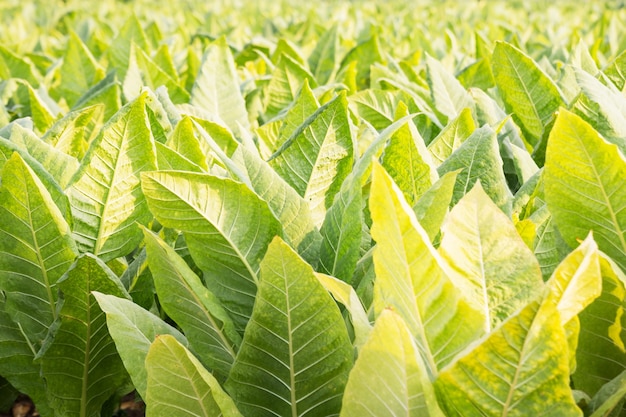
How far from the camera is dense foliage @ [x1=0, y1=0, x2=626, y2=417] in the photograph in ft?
3.62

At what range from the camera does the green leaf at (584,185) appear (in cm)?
134

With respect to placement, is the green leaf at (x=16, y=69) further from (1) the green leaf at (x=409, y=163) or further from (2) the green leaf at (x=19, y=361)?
(1) the green leaf at (x=409, y=163)

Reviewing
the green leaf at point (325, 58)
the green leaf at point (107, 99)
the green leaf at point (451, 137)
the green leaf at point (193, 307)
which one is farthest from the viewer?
the green leaf at point (325, 58)

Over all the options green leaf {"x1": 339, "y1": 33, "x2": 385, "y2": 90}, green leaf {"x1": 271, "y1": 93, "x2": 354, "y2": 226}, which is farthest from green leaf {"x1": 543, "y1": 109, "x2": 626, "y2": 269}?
green leaf {"x1": 339, "y1": 33, "x2": 385, "y2": 90}

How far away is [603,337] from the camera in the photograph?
136 cm

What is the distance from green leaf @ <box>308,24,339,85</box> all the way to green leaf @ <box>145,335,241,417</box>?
3.12 m

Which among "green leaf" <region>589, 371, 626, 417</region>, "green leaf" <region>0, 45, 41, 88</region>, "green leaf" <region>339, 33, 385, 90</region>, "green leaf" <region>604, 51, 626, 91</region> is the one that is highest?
"green leaf" <region>0, 45, 41, 88</region>

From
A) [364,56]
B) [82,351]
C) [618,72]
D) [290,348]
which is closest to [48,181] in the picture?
[82,351]

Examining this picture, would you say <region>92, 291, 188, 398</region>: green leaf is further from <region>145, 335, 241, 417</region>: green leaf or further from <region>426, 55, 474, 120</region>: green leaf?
<region>426, 55, 474, 120</region>: green leaf

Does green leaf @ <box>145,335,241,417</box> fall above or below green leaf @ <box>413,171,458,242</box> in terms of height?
below

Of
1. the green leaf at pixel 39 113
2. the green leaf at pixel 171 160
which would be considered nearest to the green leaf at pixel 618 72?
the green leaf at pixel 171 160

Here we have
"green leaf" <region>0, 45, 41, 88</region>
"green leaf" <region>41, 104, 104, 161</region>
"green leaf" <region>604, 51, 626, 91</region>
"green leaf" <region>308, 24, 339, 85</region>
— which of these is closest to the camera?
"green leaf" <region>41, 104, 104, 161</region>

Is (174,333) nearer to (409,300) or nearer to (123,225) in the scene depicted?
(123,225)

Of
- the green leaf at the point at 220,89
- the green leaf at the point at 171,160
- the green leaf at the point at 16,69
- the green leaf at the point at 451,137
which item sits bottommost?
the green leaf at the point at 451,137
